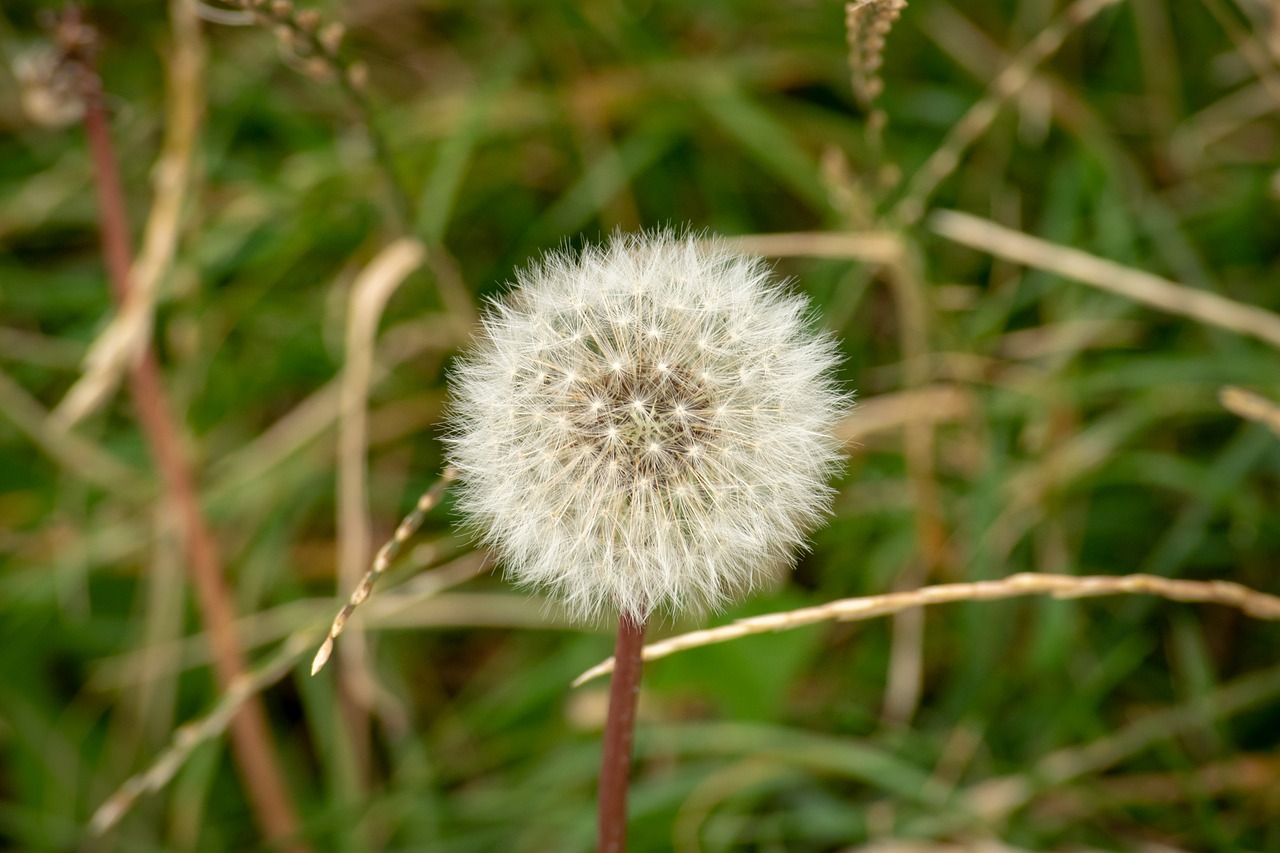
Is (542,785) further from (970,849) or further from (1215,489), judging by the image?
(1215,489)

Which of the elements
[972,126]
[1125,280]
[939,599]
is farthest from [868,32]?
[1125,280]

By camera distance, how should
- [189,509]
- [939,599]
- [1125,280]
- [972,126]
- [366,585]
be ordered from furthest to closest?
[1125,280] → [972,126] → [189,509] → [939,599] → [366,585]

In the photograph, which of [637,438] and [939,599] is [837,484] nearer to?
[939,599]

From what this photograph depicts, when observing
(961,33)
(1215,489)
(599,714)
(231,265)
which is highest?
(961,33)

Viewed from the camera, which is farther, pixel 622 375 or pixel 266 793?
pixel 266 793

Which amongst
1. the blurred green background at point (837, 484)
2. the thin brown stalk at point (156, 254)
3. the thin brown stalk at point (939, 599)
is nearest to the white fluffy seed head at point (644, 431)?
the thin brown stalk at point (939, 599)

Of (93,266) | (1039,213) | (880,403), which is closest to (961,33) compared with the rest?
(1039,213)
